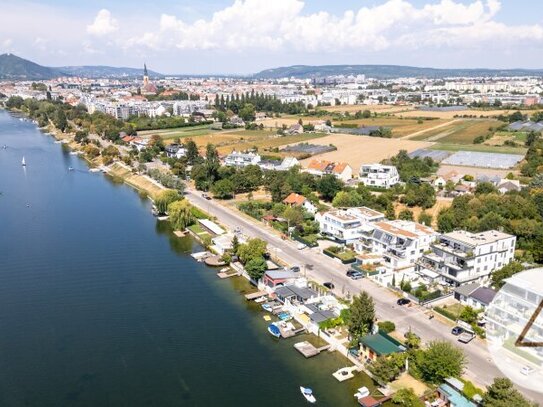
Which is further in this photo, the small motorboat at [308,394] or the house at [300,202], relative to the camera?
the house at [300,202]

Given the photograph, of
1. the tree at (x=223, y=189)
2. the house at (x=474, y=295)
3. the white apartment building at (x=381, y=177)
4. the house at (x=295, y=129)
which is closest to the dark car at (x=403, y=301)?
the house at (x=474, y=295)

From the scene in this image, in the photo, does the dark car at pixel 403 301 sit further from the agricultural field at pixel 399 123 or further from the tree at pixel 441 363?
the agricultural field at pixel 399 123

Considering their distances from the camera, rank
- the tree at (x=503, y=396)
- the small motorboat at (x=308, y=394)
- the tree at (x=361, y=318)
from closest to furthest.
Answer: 1. the tree at (x=503, y=396)
2. the small motorboat at (x=308, y=394)
3. the tree at (x=361, y=318)

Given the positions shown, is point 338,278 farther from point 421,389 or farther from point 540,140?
point 540,140

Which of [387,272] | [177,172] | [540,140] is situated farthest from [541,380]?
[540,140]

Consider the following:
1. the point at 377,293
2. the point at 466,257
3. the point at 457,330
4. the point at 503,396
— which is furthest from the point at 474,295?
the point at 503,396

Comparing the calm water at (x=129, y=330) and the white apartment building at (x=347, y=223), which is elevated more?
the white apartment building at (x=347, y=223)

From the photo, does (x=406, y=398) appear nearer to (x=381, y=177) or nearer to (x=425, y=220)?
(x=425, y=220)
